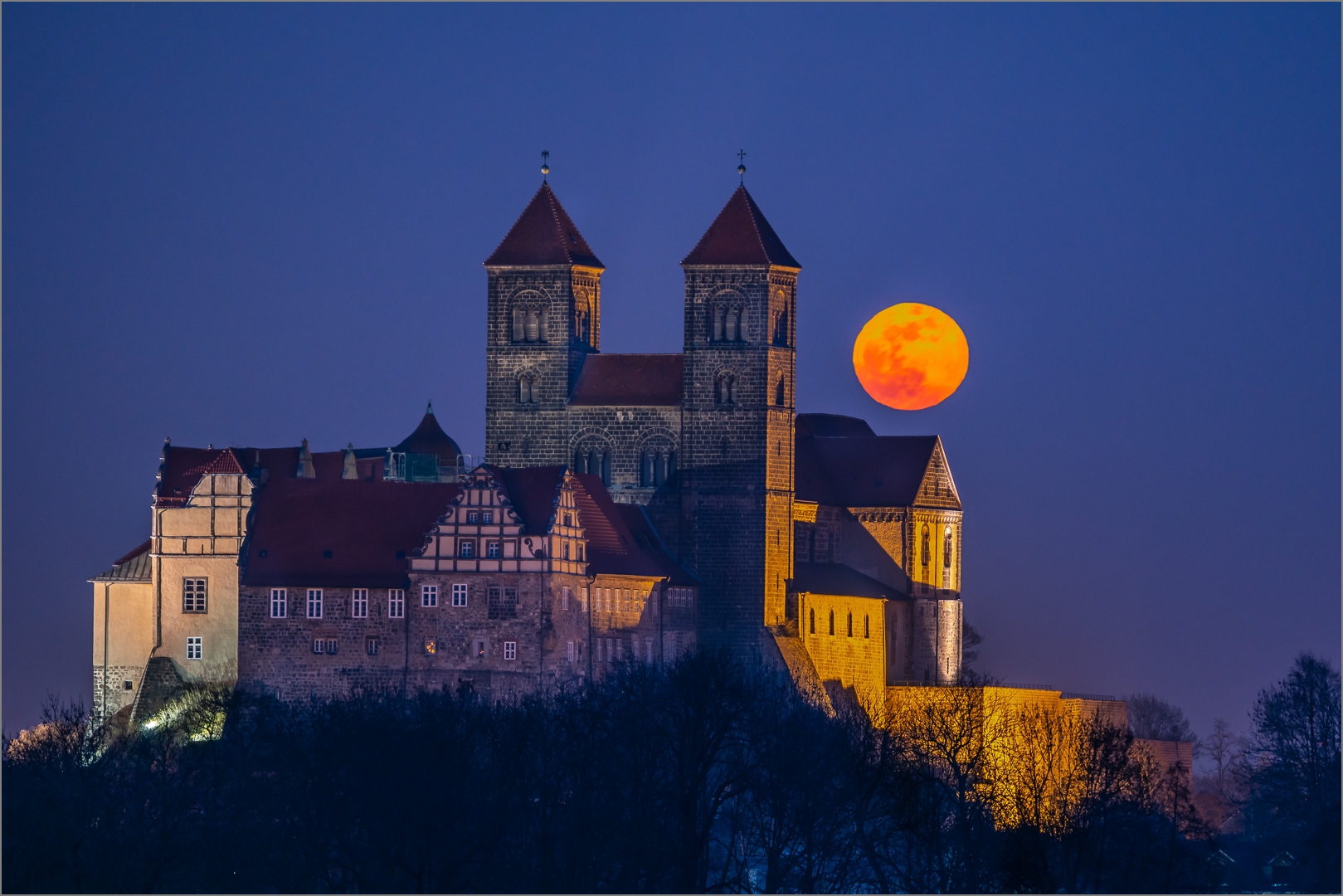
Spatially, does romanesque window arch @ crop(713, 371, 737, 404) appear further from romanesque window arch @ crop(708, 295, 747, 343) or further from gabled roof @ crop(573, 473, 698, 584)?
gabled roof @ crop(573, 473, 698, 584)

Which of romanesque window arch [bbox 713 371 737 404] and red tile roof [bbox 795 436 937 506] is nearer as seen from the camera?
romanesque window arch [bbox 713 371 737 404]

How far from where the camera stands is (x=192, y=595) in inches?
4668

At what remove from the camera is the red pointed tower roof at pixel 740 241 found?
423 ft

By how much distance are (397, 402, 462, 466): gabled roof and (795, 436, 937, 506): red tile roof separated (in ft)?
60.4

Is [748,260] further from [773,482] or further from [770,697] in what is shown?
[770,697]

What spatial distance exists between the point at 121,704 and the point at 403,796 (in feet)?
Result: 92.7

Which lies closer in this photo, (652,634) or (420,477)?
(652,634)

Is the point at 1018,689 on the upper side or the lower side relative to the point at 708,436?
lower

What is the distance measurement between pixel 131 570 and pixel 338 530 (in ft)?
29.6

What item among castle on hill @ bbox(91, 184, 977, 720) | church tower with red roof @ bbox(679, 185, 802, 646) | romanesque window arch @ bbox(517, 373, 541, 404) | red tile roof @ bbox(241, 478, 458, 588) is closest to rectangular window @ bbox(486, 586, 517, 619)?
castle on hill @ bbox(91, 184, 977, 720)

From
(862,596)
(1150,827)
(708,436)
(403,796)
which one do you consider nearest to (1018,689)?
(862,596)

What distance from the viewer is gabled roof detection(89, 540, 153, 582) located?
12219 cm

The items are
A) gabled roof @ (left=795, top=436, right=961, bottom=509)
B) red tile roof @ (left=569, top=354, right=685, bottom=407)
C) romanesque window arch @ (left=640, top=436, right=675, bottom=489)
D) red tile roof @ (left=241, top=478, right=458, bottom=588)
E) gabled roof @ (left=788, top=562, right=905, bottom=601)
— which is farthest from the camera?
gabled roof @ (left=795, top=436, right=961, bottom=509)

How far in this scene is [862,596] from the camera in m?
134
